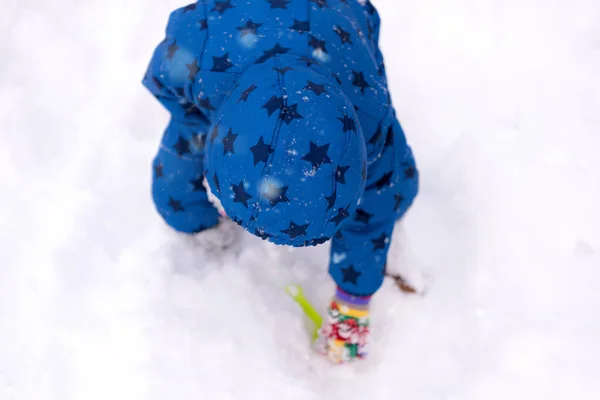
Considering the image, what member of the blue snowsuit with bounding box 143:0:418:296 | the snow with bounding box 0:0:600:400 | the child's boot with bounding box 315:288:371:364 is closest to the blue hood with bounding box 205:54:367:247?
the blue snowsuit with bounding box 143:0:418:296

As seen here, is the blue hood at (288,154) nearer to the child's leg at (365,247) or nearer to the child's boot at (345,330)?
the child's leg at (365,247)

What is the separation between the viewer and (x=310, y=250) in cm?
129

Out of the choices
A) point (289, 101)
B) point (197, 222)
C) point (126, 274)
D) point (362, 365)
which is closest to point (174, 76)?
point (289, 101)

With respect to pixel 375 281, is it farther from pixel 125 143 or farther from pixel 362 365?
pixel 125 143

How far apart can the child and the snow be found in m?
0.18

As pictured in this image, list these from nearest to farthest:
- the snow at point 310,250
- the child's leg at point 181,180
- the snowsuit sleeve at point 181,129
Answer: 1. the snowsuit sleeve at point 181,129
2. the child's leg at point 181,180
3. the snow at point 310,250

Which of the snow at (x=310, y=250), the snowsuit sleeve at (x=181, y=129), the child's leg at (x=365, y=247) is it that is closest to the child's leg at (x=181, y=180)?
the snowsuit sleeve at (x=181, y=129)

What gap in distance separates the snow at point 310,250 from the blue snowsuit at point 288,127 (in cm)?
23

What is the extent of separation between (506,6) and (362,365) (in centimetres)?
111

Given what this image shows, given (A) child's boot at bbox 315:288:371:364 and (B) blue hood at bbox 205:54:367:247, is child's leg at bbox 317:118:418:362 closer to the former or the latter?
(A) child's boot at bbox 315:288:371:364

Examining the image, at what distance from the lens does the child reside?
0.61 metres

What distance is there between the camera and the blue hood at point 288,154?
1.99 feet

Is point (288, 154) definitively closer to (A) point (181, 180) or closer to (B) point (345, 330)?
(A) point (181, 180)

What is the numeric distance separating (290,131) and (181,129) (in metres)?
0.40
